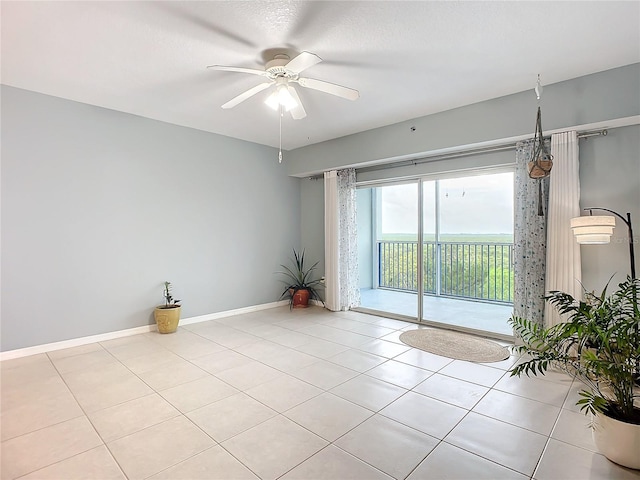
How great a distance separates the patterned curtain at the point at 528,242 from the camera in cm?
366

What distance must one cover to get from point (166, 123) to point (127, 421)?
377 cm

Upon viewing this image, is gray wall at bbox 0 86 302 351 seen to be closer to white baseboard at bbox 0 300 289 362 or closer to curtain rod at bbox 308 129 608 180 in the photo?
white baseboard at bbox 0 300 289 362

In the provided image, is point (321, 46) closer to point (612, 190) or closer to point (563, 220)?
point (563, 220)

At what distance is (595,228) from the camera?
2902mm

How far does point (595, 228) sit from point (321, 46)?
2802mm

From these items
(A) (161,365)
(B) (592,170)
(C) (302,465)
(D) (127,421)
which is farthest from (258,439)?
(B) (592,170)

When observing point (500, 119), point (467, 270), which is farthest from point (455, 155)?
point (467, 270)

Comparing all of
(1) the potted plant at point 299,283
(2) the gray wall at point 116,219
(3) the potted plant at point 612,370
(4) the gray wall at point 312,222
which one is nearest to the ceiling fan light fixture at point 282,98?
(2) the gray wall at point 116,219

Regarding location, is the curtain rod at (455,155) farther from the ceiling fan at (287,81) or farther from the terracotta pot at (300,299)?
the terracotta pot at (300,299)

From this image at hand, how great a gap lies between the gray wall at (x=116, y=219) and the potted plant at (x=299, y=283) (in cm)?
47

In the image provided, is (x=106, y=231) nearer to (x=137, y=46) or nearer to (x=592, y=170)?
(x=137, y=46)

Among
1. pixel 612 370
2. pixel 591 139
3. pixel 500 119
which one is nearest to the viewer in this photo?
pixel 612 370

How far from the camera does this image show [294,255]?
6355mm

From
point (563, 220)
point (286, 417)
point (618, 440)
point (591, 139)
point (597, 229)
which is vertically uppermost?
point (591, 139)
